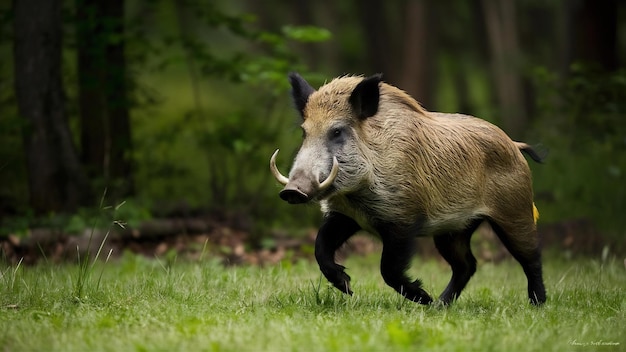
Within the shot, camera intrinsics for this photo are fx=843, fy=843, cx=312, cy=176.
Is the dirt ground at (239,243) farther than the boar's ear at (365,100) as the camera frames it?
Yes

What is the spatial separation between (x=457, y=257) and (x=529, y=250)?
556mm

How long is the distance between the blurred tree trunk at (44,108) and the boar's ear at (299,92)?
14.3 feet

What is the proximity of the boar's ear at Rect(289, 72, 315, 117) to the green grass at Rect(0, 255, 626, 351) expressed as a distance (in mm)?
1361

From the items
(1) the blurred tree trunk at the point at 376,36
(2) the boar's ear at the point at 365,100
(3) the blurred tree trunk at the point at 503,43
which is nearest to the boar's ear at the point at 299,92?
(2) the boar's ear at the point at 365,100

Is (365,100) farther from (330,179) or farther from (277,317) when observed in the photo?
(277,317)

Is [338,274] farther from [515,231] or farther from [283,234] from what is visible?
[283,234]

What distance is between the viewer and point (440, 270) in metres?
9.45

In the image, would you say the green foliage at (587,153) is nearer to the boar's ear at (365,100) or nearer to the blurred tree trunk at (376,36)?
the boar's ear at (365,100)

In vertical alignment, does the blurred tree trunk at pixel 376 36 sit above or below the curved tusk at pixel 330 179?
above

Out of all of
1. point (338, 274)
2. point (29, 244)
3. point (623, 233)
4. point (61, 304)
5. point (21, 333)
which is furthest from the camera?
point (623, 233)

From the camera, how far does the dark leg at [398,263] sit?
5.71 m

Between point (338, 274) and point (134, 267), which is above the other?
point (338, 274)

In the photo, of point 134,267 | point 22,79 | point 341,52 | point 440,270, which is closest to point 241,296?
point 134,267

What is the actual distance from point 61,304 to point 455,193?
2.85 m
